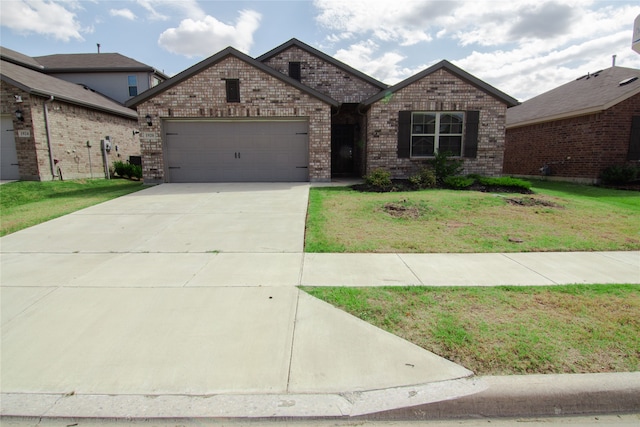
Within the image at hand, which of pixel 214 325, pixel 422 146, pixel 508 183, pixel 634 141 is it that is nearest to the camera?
pixel 214 325

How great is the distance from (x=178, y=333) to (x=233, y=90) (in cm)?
1123

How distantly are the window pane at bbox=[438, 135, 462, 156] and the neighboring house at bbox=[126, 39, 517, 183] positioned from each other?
0.04 metres

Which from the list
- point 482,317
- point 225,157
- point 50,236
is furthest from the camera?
point 225,157

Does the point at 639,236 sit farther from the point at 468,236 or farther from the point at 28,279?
the point at 28,279

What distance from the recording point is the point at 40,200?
10.8 meters

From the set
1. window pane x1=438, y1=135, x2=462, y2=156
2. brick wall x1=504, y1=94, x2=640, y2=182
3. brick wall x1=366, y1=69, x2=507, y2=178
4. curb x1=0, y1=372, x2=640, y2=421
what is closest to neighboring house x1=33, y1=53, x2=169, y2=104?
brick wall x1=366, y1=69, x2=507, y2=178

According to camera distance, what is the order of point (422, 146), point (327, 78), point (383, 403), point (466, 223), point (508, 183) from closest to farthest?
point (383, 403) → point (466, 223) → point (508, 183) → point (422, 146) → point (327, 78)

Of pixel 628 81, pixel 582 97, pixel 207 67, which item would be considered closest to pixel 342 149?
pixel 207 67

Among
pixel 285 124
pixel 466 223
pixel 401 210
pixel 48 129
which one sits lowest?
pixel 466 223

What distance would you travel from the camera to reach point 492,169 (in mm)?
13773

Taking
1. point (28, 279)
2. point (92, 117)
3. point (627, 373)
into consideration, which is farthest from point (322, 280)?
point (92, 117)

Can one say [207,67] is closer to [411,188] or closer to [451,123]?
[411,188]

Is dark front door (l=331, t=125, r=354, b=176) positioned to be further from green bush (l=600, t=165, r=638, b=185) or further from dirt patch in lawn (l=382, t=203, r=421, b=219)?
green bush (l=600, t=165, r=638, b=185)

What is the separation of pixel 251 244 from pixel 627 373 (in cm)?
489
